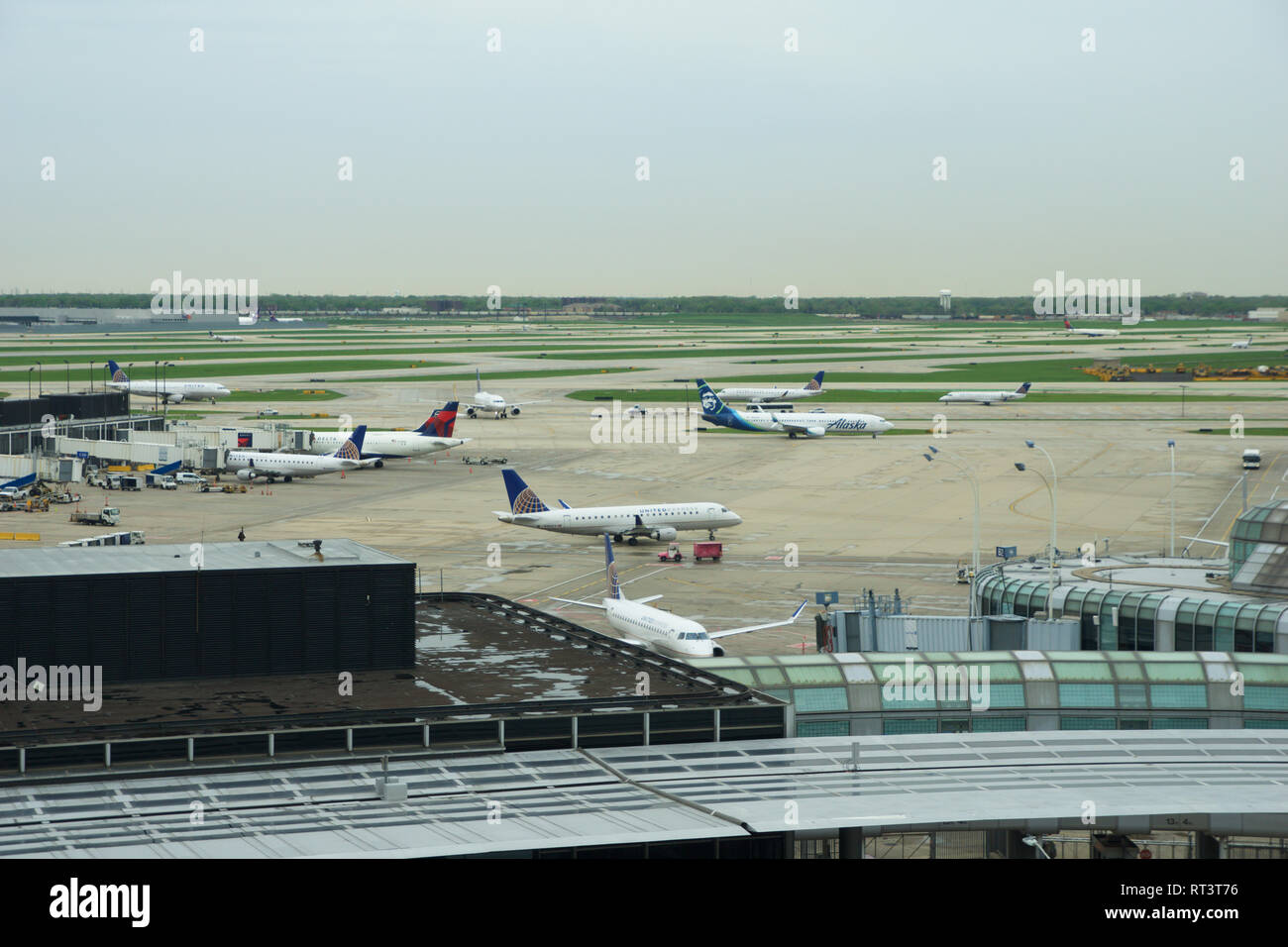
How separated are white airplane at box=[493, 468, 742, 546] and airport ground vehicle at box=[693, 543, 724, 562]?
180 inches

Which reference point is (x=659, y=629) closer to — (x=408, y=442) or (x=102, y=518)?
(x=102, y=518)

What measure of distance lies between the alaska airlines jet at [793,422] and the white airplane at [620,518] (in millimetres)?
74147

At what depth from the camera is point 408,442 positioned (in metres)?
153

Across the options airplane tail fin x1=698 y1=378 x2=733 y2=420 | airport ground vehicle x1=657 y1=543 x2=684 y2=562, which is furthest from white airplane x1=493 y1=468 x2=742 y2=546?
airplane tail fin x1=698 y1=378 x2=733 y2=420

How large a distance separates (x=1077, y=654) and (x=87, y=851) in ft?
102

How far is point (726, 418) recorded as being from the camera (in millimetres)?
182625

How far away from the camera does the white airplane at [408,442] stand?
152 metres

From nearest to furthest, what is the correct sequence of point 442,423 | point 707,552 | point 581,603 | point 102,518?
point 581,603 < point 707,552 < point 102,518 < point 442,423

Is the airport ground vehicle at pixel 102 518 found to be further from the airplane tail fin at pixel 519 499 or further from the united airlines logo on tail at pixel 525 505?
the united airlines logo on tail at pixel 525 505

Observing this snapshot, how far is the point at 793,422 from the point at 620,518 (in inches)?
3025

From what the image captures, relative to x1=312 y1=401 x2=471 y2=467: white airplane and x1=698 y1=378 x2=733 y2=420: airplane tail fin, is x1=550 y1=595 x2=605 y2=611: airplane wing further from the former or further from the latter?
x1=698 y1=378 x2=733 y2=420: airplane tail fin

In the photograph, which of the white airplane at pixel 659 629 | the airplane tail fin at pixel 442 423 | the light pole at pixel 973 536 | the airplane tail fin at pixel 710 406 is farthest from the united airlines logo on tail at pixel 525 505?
the airplane tail fin at pixel 710 406

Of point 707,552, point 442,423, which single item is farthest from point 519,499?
point 442,423
